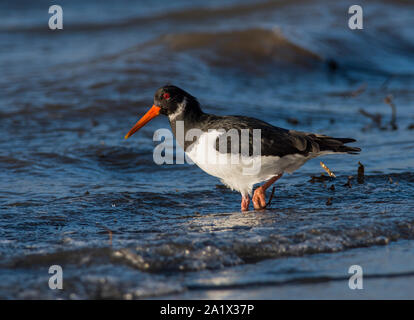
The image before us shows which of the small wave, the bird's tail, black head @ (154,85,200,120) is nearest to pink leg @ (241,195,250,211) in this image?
the bird's tail

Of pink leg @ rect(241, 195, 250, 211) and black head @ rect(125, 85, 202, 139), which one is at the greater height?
black head @ rect(125, 85, 202, 139)

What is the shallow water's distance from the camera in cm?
385

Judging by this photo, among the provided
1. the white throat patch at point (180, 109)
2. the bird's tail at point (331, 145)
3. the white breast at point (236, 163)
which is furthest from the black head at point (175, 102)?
the bird's tail at point (331, 145)

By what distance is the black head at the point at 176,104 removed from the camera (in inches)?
209

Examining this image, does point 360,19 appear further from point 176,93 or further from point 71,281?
point 71,281

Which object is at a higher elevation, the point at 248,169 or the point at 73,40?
the point at 73,40

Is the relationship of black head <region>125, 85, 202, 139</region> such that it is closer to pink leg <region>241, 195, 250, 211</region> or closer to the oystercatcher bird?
the oystercatcher bird

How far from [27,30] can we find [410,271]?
12633mm

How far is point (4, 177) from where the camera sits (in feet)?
20.2

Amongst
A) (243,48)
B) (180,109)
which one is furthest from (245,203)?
(243,48)

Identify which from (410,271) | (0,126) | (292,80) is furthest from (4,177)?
(292,80)

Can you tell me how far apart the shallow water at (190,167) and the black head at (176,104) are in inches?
31.9

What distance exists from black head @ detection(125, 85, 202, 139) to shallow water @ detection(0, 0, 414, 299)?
811 millimetres

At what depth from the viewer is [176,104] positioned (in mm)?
5398
